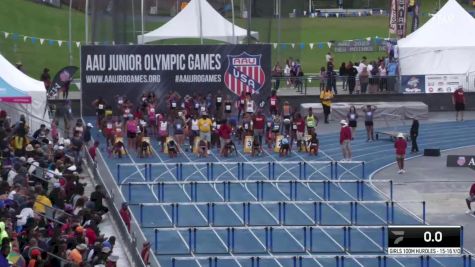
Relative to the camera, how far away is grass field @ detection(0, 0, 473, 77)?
54281 millimetres

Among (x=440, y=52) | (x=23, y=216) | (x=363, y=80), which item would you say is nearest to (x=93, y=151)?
(x=23, y=216)

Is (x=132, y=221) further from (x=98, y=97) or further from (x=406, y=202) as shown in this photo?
(x=98, y=97)

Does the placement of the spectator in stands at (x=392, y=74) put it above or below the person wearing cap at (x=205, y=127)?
above

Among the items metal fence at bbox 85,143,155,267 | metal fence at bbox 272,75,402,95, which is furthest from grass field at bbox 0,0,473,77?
metal fence at bbox 85,143,155,267

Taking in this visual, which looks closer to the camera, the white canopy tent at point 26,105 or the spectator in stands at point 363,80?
the white canopy tent at point 26,105

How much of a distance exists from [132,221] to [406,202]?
6.73 meters

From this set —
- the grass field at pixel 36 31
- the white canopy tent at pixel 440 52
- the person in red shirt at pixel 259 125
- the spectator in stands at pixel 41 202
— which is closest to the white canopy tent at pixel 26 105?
the person in red shirt at pixel 259 125

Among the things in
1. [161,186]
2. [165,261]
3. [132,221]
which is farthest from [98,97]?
[165,261]

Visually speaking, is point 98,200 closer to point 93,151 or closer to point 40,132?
point 93,151

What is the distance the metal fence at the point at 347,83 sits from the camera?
53.4 metres

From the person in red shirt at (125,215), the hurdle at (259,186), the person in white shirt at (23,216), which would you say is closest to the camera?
the person in white shirt at (23,216)

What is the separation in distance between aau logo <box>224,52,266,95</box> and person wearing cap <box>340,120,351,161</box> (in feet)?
23.7

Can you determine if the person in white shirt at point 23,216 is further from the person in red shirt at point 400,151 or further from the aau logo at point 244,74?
the aau logo at point 244,74

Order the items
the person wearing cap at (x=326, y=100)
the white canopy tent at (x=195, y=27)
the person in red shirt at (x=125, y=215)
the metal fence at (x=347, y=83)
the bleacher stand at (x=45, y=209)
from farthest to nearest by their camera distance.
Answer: the white canopy tent at (x=195, y=27), the metal fence at (x=347, y=83), the person wearing cap at (x=326, y=100), the person in red shirt at (x=125, y=215), the bleacher stand at (x=45, y=209)
